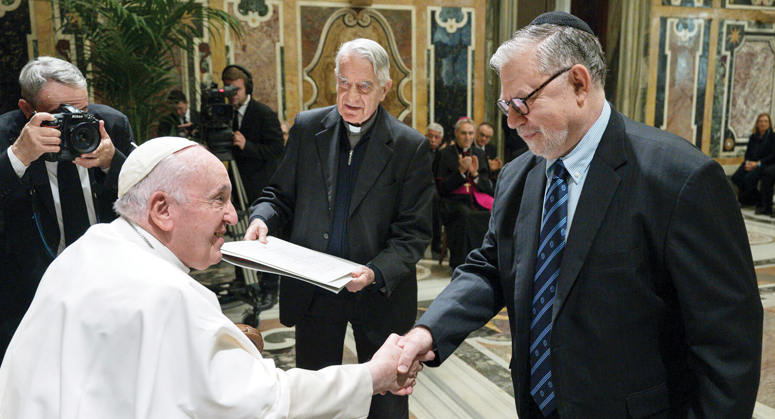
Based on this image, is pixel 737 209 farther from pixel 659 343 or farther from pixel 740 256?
pixel 659 343

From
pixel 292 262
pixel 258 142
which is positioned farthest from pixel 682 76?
pixel 292 262

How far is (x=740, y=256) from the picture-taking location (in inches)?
54.7

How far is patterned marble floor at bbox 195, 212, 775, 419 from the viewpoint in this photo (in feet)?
11.4

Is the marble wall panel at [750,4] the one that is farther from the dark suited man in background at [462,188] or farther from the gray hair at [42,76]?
the gray hair at [42,76]

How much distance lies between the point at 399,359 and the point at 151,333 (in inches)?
28.2

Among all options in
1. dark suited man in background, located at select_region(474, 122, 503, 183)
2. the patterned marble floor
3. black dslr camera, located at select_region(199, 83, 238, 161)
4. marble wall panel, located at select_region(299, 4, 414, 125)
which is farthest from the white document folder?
marble wall panel, located at select_region(299, 4, 414, 125)

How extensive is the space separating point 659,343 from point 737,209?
35 centimetres

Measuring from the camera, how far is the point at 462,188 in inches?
254

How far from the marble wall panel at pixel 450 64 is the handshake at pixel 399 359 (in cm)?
699

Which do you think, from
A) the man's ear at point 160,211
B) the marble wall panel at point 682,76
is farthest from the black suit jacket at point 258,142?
the marble wall panel at point 682,76

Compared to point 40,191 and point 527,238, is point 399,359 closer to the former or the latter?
point 527,238

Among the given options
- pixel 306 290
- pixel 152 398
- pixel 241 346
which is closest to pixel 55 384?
pixel 152 398

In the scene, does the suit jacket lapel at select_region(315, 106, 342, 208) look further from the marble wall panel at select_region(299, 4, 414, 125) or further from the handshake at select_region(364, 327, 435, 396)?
the marble wall panel at select_region(299, 4, 414, 125)

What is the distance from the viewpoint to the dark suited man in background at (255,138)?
5449mm
